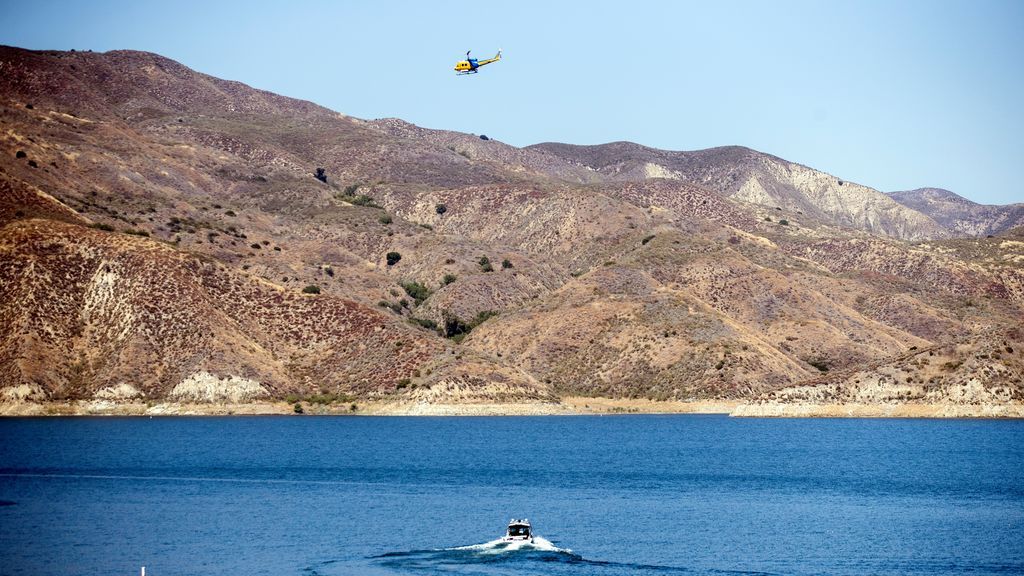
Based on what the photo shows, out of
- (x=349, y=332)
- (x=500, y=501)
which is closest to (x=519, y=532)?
(x=500, y=501)

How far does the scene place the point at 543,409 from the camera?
14725 centimetres

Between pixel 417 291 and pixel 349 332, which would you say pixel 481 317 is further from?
pixel 349 332

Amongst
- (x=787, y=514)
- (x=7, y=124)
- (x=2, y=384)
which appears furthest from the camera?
(x=7, y=124)

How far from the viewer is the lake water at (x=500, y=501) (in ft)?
174

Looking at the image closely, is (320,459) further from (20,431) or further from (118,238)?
(118,238)

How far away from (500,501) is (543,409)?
74.4 metres

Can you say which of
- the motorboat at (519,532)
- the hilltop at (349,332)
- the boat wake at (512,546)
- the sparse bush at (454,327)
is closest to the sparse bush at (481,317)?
A: the hilltop at (349,332)

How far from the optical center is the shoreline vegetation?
12762 cm

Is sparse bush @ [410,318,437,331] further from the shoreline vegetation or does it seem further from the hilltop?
the shoreline vegetation

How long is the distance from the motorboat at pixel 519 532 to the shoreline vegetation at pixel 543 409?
79.3 meters

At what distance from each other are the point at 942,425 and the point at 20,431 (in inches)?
3588

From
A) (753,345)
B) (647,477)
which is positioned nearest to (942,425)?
(753,345)

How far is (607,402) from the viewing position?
15675 centimetres

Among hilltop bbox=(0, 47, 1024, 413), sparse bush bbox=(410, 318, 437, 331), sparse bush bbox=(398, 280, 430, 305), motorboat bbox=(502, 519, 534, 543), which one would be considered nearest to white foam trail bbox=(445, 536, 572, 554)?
Answer: motorboat bbox=(502, 519, 534, 543)
